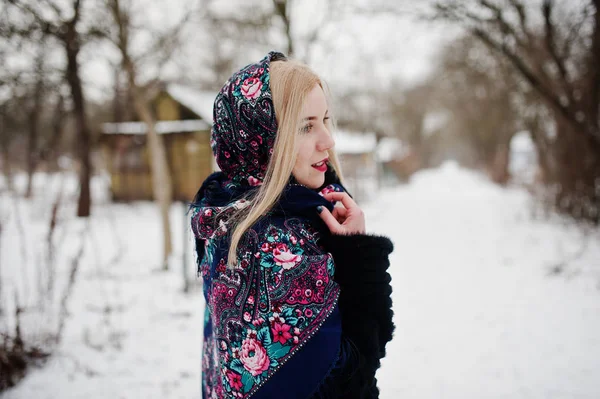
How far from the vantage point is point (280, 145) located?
3.88 feet

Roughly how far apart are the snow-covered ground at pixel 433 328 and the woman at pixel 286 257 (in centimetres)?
221

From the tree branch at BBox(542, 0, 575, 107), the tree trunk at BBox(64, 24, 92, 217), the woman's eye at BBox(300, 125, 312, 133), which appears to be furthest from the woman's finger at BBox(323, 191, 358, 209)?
the tree trunk at BBox(64, 24, 92, 217)

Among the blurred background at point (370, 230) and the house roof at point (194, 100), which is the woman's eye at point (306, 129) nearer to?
the blurred background at point (370, 230)

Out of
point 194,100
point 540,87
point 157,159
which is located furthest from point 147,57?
point 194,100

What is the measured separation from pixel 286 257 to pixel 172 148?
1886 centimetres

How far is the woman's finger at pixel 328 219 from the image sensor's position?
1.18m

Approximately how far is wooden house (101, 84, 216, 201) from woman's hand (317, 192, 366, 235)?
16.4 m

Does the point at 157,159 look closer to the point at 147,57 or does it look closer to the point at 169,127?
the point at 147,57

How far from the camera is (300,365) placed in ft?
3.56

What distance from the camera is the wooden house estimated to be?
17.9 metres

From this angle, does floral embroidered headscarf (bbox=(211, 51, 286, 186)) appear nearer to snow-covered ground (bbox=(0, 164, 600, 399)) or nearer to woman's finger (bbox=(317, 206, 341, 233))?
woman's finger (bbox=(317, 206, 341, 233))

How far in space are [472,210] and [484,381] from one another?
12.3m

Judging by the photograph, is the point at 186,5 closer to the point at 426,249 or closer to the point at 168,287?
the point at 168,287

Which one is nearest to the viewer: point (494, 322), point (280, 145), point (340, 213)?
point (280, 145)
